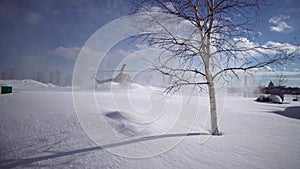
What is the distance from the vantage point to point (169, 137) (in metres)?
4.31

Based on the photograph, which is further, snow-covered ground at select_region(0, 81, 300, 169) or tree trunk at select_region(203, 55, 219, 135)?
tree trunk at select_region(203, 55, 219, 135)

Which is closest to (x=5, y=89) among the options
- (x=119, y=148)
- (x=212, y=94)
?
(x=119, y=148)

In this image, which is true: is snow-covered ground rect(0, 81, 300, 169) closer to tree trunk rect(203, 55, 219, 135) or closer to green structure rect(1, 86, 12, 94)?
tree trunk rect(203, 55, 219, 135)

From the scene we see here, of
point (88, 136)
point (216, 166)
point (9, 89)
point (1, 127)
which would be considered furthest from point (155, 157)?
point (9, 89)

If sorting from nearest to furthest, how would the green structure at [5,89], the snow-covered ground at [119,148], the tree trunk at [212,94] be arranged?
the snow-covered ground at [119,148], the tree trunk at [212,94], the green structure at [5,89]

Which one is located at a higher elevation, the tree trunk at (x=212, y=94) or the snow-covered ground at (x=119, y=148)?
the tree trunk at (x=212, y=94)

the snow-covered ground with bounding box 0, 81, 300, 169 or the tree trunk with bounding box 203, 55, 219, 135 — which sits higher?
the tree trunk with bounding box 203, 55, 219, 135

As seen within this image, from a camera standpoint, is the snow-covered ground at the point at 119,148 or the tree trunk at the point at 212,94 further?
the tree trunk at the point at 212,94

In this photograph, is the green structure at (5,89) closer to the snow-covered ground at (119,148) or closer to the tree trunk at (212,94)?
the snow-covered ground at (119,148)

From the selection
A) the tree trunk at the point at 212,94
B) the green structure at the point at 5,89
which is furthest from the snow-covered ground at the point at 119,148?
the green structure at the point at 5,89

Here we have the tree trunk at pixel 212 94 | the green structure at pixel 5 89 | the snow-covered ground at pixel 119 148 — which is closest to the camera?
the snow-covered ground at pixel 119 148

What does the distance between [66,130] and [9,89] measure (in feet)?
54.1

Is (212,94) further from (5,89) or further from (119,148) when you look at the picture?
(5,89)

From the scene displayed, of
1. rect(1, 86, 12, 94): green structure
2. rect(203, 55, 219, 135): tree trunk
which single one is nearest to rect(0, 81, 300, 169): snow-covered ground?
rect(203, 55, 219, 135): tree trunk
